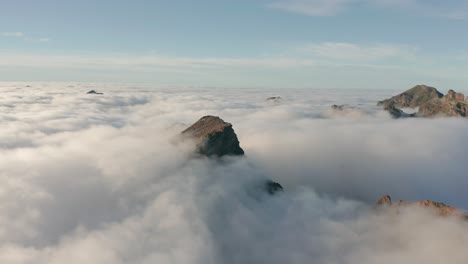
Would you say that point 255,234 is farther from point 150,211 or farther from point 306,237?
point 150,211

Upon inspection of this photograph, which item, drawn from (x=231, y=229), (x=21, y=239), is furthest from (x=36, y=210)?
(x=231, y=229)

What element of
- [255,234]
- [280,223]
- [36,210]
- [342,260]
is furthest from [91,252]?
[342,260]

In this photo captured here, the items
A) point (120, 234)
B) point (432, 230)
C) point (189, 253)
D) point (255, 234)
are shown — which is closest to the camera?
point (432, 230)

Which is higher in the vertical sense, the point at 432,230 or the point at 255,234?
the point at 432,230

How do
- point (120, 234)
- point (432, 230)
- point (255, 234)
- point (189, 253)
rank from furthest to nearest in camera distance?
1. point (255, 234)
2. point (120, 234)
3. point (189, 253)
4. point (432, 230)

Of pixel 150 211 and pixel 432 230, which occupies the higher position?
pixel 432 230


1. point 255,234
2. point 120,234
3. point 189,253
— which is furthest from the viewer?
point 255,234

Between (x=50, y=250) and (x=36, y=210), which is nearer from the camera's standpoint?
(x=50, y=250)

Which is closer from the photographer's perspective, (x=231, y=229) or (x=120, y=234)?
(x=120, y=234)

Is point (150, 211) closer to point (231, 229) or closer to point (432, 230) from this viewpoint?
point (231, 229)
